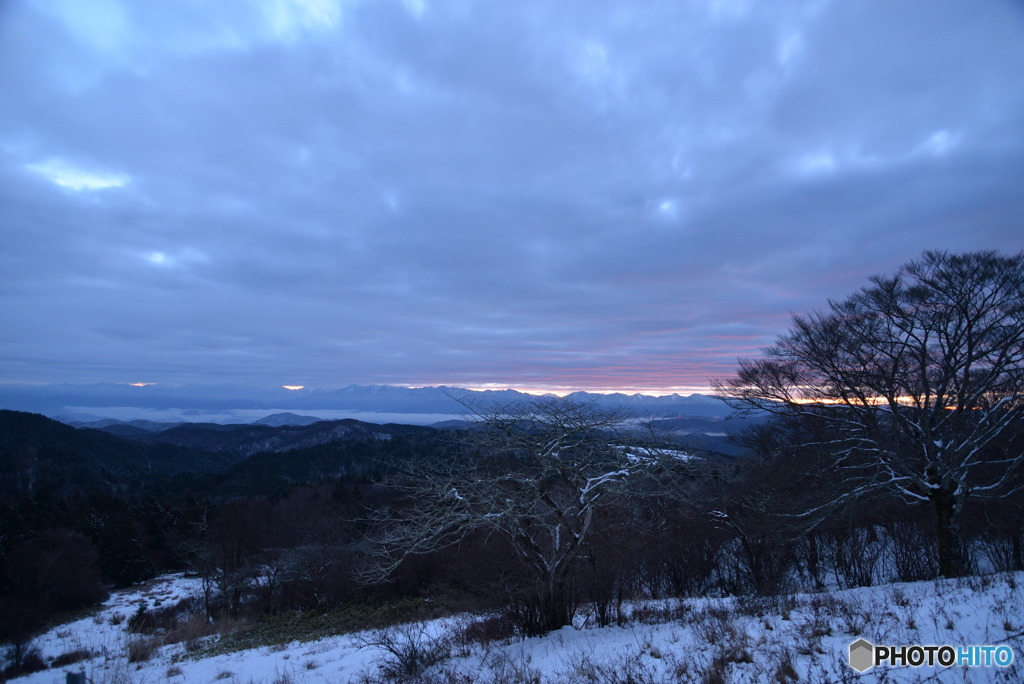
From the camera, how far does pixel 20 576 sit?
1563 inches

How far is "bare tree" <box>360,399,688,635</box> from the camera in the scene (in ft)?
30.9

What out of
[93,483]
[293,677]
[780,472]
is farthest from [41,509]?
[780,472]

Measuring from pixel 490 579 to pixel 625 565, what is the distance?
3.17 m

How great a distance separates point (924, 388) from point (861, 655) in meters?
10.3

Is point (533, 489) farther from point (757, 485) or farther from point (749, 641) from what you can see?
point (757, 485)

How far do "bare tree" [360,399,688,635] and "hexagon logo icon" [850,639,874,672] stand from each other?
4.38 m

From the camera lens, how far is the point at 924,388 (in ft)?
42.6

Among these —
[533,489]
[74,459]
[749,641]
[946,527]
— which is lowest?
[74,459]

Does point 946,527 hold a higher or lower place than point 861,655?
lower

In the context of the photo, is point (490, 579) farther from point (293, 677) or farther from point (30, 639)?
point (30, 639)

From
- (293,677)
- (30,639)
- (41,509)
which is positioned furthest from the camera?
(41,509)

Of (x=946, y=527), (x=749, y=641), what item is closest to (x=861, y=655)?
(x=749, y=641)

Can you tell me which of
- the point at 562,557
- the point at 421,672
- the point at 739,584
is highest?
the point at 562,557

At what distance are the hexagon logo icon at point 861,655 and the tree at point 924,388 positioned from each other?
719cm
